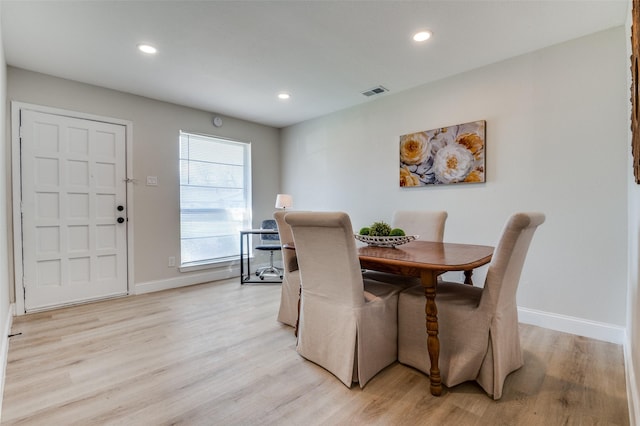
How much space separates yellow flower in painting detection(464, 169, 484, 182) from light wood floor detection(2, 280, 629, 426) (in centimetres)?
137

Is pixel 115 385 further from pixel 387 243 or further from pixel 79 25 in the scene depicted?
pixel 79 25

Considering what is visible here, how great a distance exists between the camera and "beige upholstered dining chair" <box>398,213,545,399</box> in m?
1.58

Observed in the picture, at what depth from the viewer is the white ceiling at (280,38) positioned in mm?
2061

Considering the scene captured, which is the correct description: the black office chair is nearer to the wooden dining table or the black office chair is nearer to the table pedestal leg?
the wooden dining table

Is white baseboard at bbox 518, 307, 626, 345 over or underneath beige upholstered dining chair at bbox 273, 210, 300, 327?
underneath

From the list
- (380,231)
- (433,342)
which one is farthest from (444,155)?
(433,342)

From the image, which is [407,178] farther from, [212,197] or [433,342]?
[212,197]

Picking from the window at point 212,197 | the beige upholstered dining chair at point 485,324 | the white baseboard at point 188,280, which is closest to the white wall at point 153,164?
the white baseboard at point 188,280

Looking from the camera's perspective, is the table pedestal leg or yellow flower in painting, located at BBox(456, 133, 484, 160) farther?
yellow flower in painting, located at BBox(456, 133, 484, 160)

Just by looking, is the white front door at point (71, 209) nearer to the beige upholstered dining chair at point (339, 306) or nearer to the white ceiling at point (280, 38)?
the white ceiling at point (280, 38)

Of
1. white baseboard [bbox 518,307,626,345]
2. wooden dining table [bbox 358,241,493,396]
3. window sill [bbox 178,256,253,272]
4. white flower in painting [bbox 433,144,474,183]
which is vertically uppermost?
white flower in painting [bbox 433,144,474,183]

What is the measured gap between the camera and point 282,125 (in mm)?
4992

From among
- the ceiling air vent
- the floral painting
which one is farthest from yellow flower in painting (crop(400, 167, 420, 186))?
the ceiling air vent

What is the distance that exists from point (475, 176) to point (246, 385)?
103 inches
